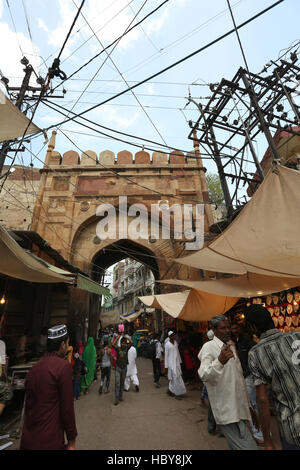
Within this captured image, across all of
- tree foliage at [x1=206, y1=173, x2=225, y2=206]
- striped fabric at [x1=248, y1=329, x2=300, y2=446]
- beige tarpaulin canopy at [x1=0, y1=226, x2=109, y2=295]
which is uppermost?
tree foliage at [x1=206, y1=173, x2=225, y2=206]

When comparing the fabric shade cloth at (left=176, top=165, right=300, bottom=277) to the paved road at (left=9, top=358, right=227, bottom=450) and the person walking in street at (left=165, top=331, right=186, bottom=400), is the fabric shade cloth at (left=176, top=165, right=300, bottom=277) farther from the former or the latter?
the person walking in street at (left=165, top=331, right=186, bottom=400)

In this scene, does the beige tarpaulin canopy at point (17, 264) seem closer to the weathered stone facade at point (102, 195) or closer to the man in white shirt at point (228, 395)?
the man in white shirt at point (228, 395)

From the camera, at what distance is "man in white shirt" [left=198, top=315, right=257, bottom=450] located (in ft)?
6.54

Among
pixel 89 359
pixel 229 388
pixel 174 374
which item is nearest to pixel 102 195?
pixel 89 359

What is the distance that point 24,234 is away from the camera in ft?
19.5

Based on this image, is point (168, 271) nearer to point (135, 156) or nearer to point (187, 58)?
point (135, 156)

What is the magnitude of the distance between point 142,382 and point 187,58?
8775 millimetres

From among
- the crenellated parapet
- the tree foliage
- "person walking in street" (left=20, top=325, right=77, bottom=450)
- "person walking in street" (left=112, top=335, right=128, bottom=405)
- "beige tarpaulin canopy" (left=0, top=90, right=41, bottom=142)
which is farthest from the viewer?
the tree foliage

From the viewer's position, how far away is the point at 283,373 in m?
1.52

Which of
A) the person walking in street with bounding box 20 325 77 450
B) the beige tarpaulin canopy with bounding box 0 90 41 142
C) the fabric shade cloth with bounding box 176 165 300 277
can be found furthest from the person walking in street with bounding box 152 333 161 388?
the beige tarpaulin canopy with bounding box 0 90 41 142

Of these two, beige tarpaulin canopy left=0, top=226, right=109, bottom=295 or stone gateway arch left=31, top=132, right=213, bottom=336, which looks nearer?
beige tarpaulin canopy left=0, top=226, right=109, bottom=295

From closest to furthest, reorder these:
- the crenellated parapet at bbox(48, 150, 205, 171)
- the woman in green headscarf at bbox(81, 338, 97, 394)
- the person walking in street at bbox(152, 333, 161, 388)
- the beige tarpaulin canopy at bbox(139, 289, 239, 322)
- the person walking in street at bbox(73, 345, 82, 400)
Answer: the beige tarpaulin canopy at bbox(139, 289, 239, 322)
the person walking in street at bbox(73, 345, 82, 400)
the woman in green headscarf at bbox(81, 338, 97, 394)
the person walking in street at bbox(152, 333, 161, 388)
the crenellated parapet at bbox(48, 150, 205, 171)

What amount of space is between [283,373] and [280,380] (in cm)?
5

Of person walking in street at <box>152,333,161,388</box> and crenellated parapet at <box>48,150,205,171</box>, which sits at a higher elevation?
crenellated parapet at <box>48,150,205,171</box>
